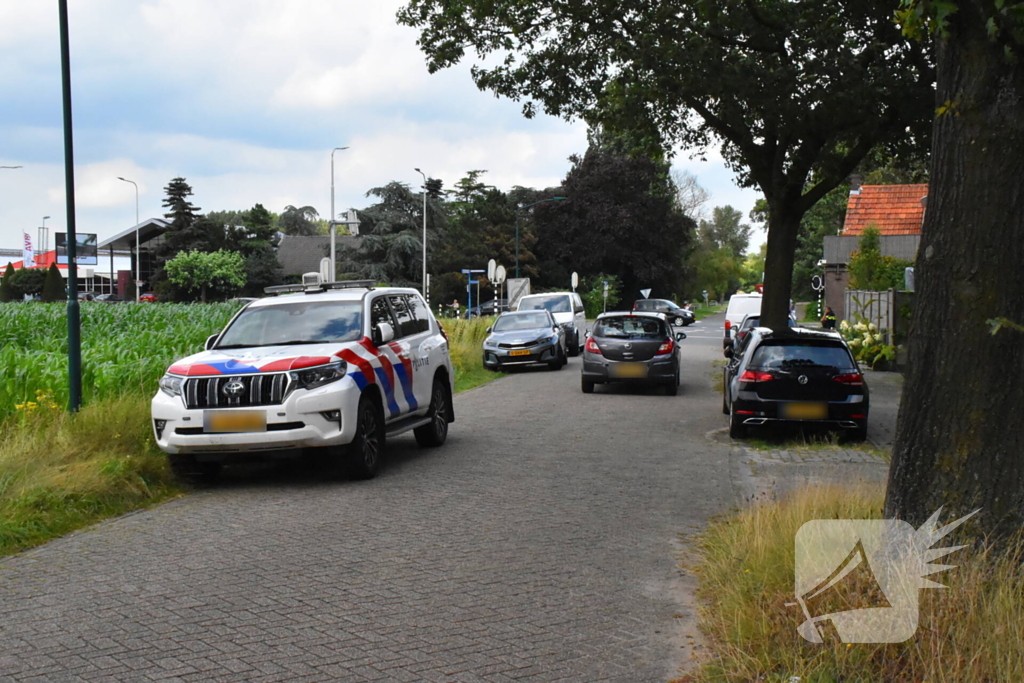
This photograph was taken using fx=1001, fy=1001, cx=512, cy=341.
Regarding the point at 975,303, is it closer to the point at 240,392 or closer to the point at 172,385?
the point at 240,392

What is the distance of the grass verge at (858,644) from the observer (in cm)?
398

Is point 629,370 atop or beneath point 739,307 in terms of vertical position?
beneath

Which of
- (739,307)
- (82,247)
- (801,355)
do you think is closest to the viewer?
(801,355)

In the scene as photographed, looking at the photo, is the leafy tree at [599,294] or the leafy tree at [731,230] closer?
the leafy tree at [599,294]

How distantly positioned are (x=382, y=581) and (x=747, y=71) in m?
12.8

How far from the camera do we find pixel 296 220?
423 feet

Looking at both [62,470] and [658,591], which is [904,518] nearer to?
[658,591]

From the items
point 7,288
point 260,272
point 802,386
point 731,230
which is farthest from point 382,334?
point 731,230

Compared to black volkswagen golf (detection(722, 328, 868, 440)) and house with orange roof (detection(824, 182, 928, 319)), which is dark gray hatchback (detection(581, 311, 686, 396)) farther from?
house with orange roof (detection(824, 182, 928, 319))

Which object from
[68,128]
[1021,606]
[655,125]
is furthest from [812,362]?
[655,125]

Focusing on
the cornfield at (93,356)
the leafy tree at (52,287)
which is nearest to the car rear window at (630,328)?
the cornfield at (93,356)

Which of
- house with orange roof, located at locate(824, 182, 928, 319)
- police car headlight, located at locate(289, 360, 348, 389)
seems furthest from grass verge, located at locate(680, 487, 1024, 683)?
house with orange roof, located at locate(824, 182, 928, 319)

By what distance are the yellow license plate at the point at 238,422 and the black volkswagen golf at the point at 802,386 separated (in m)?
6.17

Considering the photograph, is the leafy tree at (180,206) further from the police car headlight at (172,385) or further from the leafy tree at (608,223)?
the police car headlight at (172,385)
